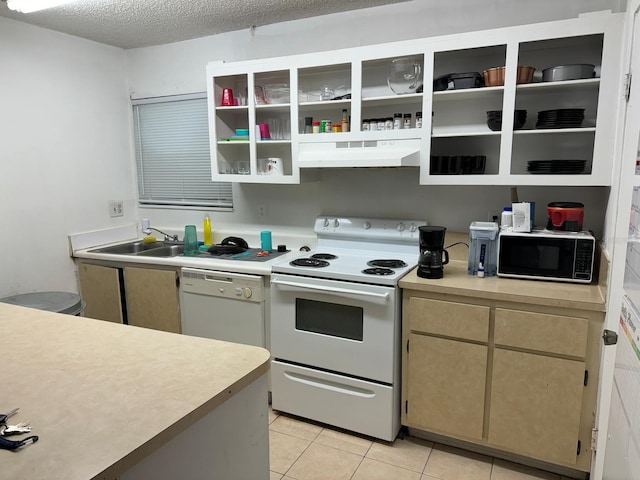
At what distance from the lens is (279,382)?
8.89 feet

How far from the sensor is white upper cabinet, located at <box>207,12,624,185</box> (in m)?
2.23

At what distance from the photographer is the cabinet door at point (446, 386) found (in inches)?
88.0

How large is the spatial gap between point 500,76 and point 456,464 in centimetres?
206

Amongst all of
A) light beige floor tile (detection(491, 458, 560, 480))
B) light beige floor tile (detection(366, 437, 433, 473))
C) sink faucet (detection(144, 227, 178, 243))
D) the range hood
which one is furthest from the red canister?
sink faucet (detection(144, 227, 178, 243))

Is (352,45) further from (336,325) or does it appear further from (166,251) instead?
(166,251)

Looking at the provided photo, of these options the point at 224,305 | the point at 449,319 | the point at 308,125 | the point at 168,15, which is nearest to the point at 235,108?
the point at 308,125

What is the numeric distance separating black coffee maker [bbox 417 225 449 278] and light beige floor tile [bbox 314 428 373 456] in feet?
3.32

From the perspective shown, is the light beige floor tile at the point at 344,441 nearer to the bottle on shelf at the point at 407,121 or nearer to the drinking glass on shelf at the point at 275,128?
the bottle on shelf at the point at 407,121

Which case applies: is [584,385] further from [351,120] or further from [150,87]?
[150,87]

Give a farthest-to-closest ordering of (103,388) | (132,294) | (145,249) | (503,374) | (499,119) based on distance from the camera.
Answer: (145,249) → (132,294) → (499,119) → (503,374) → (103,388)

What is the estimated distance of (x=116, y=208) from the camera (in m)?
3.77

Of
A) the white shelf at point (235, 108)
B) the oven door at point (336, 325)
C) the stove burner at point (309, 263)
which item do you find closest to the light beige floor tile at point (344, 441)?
the oven door at point (336, 325)

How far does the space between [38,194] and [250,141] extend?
5.21 ft

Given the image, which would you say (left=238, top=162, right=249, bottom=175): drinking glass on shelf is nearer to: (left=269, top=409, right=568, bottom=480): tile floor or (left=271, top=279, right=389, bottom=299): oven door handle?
(left=271, top=279, right=389, bottom=299): oven door handle
